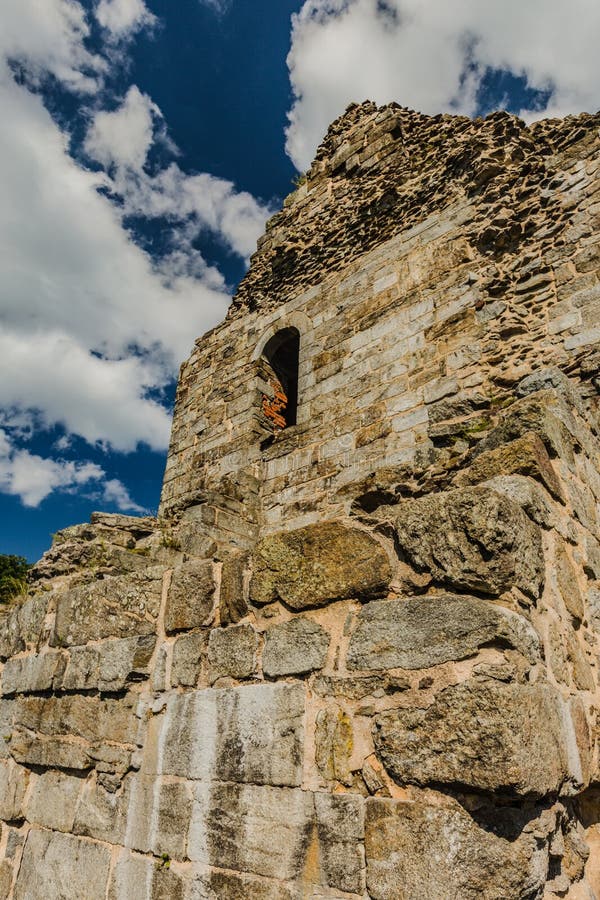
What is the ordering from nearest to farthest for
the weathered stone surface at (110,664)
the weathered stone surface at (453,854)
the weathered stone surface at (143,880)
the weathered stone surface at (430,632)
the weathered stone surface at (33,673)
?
the weathered stone surface at (453,854)
the weathered stone surface at (430,632)
the weathered stone surface at (143,880)
the weathered stone surface at (110,664)
the weathered stone surface at (33,673)

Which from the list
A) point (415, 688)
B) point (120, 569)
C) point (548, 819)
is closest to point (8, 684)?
point (120, 569)

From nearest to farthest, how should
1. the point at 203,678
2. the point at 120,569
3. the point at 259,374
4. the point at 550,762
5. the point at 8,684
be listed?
the point at 550,762 → the point at 203,678 → the point at 8,684 → the point at 120,569 → the point at 259,374

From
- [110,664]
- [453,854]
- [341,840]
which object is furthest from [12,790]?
[453,854]

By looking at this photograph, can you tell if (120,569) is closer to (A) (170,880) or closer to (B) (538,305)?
(A) (170,880)

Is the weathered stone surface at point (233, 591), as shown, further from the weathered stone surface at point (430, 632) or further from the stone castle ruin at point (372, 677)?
the weathered stone surface at point (430, 632)

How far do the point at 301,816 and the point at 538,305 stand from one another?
4671 mm

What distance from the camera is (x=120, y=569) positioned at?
4176mm

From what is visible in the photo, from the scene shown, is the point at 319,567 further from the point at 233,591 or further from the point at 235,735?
the point at 235,735

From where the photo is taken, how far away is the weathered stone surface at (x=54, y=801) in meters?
3.01

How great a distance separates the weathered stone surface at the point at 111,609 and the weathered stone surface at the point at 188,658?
29 cm

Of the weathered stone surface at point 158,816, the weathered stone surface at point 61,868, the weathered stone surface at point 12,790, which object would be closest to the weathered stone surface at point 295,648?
the weathered stone surface at point 158,816

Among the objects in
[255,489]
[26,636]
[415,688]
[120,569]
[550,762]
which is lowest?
[550,762]

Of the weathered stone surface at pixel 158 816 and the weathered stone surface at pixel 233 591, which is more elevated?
the weathered stone surface at pixel 233 591

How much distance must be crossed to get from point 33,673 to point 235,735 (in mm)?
1884
